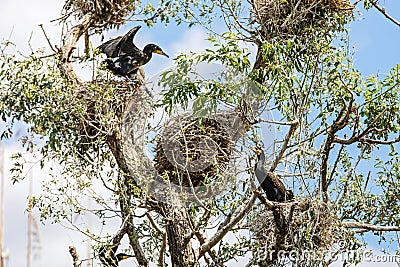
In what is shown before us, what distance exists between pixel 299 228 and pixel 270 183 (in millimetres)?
387

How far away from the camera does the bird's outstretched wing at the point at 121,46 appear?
18.5 feet

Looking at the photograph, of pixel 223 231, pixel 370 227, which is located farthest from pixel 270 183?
pixel 370 227

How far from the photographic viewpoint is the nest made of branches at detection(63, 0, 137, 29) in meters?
5.64

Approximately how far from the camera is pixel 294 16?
5.20m

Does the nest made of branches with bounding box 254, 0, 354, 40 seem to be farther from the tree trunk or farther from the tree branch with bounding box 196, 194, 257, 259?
the tree trunk

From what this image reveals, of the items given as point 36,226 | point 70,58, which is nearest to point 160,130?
point 70,58

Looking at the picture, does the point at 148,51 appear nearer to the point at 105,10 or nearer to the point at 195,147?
the point at 105,10

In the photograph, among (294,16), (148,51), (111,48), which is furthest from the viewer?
(148,51)

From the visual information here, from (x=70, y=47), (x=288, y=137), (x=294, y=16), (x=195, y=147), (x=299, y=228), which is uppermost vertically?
(x=70, y=47)

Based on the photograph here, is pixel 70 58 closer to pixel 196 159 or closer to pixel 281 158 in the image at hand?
pixel 196 159

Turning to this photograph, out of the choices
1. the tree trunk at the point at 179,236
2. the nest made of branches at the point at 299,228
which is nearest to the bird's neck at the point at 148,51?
the tree trunk at the point at 179,236

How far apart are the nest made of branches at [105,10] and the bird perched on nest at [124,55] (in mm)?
153

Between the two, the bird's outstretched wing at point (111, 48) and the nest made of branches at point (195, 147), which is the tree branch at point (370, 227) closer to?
the nest made of branches at point (195, 147)

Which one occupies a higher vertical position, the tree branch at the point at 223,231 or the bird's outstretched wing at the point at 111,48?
the bird's outstretched wing at the point at 111,48
